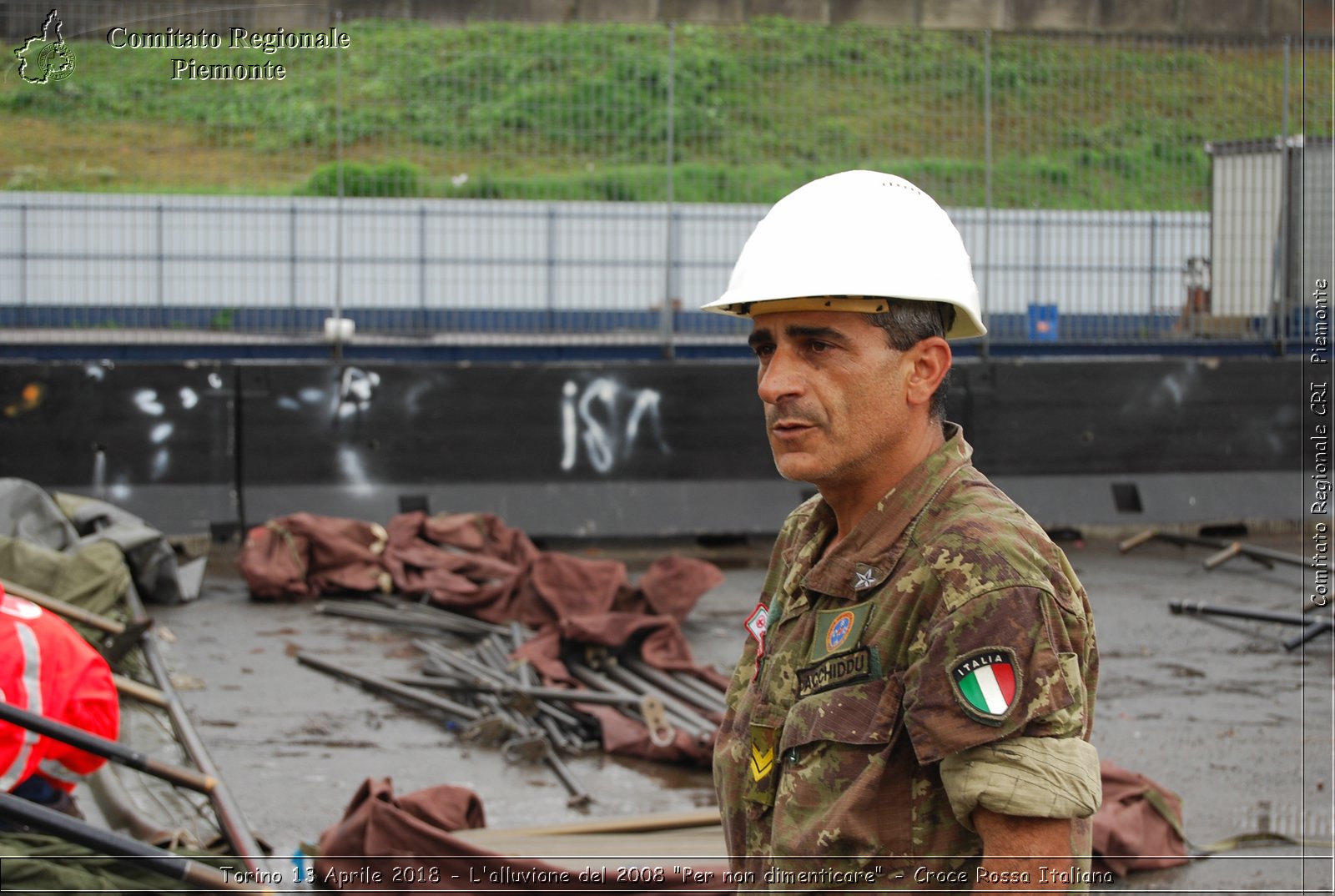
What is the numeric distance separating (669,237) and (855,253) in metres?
10.00

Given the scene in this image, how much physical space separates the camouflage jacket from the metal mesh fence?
31.5ft

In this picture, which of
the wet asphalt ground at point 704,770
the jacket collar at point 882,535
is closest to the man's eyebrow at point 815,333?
the jacket collar at point 882,535

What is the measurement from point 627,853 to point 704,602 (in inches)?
192

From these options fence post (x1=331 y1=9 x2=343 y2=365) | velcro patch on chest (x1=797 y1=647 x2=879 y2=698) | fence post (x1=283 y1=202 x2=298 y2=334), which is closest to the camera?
velcro patch on chest (x1=797 y1=647 x2=879 y2=698)

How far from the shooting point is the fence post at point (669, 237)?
11719 mm

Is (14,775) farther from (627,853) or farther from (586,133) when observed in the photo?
(586,133)

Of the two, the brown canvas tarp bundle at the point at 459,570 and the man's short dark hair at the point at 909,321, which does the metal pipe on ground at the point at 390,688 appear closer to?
the brown canvas tarp bundle at the point at 459,570

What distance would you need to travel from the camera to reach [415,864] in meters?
4.43

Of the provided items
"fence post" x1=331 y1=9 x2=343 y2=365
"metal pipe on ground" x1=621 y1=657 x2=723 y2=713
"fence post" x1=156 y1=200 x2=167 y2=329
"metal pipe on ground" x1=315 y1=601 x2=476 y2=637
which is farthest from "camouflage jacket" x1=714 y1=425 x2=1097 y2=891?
"fence post" x1=156 y1=200 x2=167 y2=329

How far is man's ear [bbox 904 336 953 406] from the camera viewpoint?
222 cm

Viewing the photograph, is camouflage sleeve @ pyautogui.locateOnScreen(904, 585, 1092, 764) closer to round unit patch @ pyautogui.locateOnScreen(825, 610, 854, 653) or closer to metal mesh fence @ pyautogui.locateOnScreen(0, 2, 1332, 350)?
round unit patch @ pyautogui.locateOnScreen(825, 610, 854, 653)

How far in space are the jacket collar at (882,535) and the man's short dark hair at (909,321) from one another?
0.14 metres

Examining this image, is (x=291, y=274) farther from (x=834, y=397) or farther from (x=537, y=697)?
(x=834, y=397)

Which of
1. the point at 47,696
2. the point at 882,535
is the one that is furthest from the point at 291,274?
the point at 882,535
